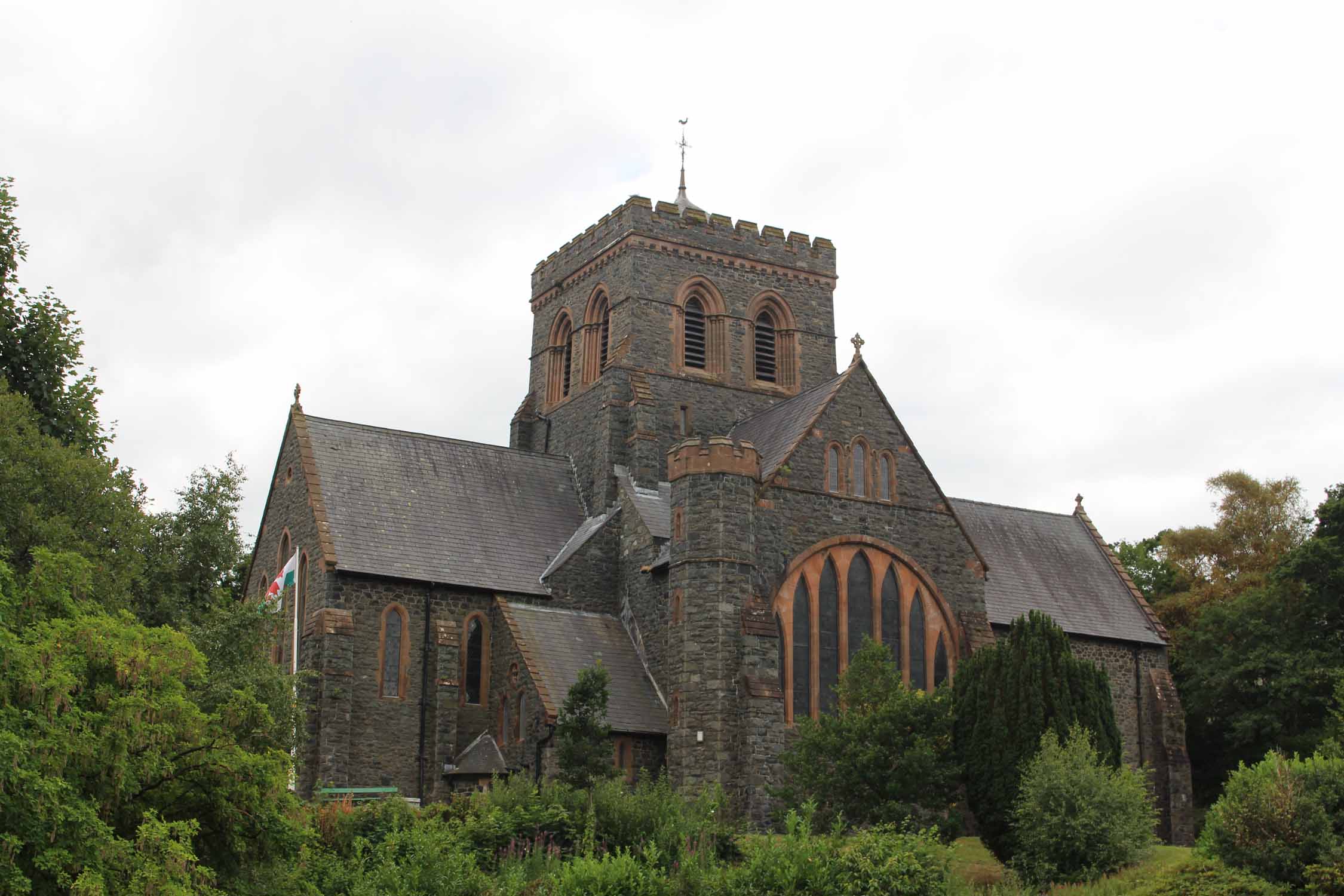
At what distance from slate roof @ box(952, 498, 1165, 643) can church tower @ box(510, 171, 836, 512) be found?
289 inches

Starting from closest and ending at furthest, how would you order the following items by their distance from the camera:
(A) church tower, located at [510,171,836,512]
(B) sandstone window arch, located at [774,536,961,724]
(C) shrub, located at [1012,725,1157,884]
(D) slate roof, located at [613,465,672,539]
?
(C) shrub, located at [1012,725,1157,884]
(B) sandstone window arch, located at [774,536,961,724]
(D) slate roof, located at [613,465,672,539]
(A) church tower, located at [510,171,836,512]

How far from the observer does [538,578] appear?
1565 inches

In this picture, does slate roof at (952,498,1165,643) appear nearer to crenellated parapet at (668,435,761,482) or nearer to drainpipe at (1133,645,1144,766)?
drainpipe at (1133,645,1144,766)

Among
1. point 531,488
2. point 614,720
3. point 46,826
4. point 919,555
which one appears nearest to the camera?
point 46,826

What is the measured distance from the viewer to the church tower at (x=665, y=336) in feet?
144

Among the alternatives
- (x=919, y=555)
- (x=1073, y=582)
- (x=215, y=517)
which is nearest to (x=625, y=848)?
(x=215, y=517)

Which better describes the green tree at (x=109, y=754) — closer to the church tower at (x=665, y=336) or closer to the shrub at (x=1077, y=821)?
the shrub at (x=1077, y=821)

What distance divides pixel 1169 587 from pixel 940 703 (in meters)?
28.4

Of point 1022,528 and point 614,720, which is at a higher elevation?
point 1022,528

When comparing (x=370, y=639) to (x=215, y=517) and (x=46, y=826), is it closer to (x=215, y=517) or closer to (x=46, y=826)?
(x=215, y=517)

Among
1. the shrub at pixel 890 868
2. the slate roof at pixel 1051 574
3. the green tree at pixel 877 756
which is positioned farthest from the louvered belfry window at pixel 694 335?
the shrub at pixel 890 868

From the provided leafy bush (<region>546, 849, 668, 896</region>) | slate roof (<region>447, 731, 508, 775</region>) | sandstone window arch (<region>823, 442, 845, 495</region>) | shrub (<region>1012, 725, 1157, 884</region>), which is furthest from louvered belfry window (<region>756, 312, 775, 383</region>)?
leafy bush (<region>546, 849, 668, 896</region>)

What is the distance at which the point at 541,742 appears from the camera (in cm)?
3509

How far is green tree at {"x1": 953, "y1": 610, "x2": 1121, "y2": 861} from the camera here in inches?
1191
